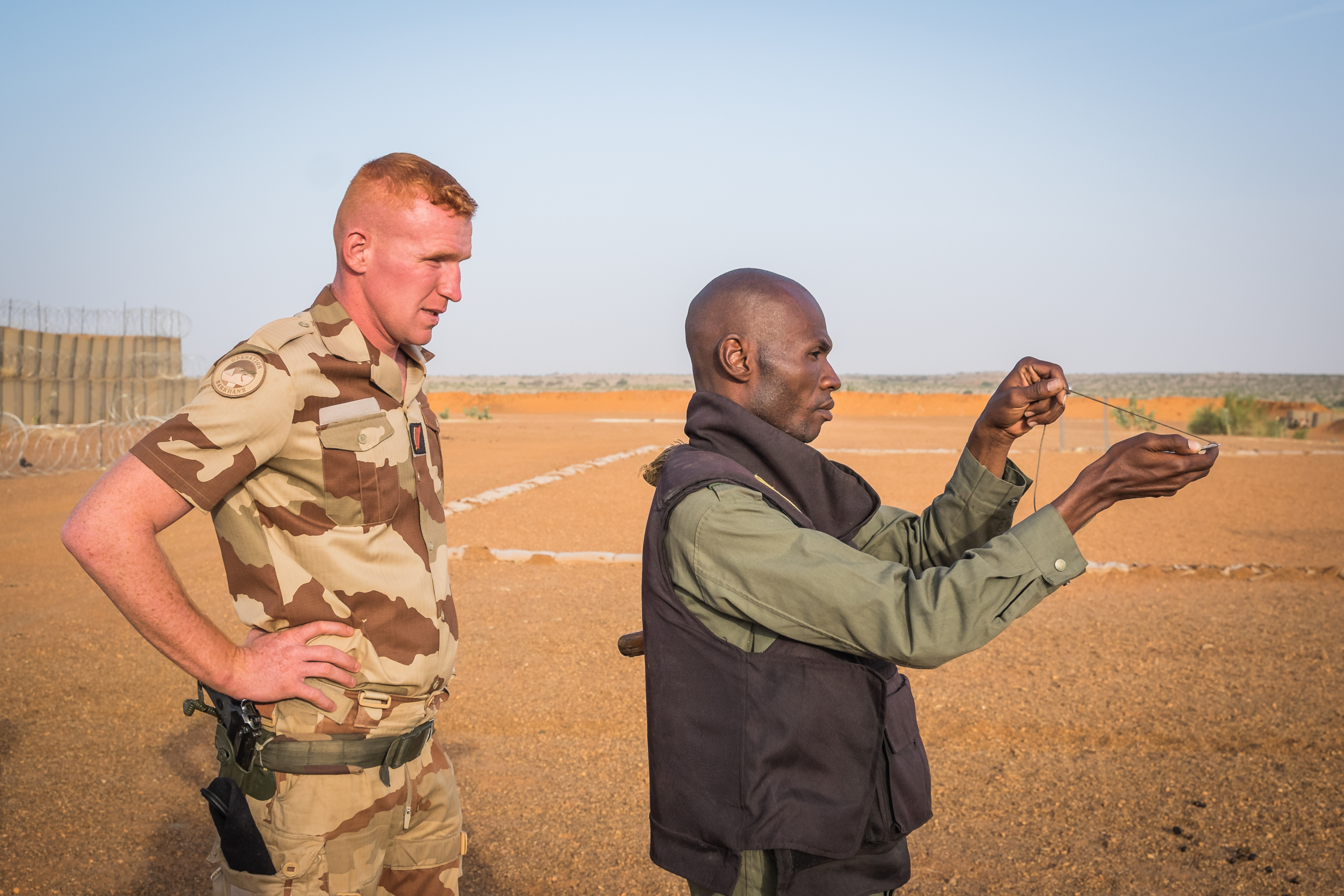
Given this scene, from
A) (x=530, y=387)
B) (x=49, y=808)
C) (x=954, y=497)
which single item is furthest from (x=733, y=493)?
(x=530, y=387)

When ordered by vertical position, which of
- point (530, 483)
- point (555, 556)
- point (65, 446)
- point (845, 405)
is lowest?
point (555, 556)

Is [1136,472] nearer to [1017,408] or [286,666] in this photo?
[1017,408]

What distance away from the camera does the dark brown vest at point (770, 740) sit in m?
1.64

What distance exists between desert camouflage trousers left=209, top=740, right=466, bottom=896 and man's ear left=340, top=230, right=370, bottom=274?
4.06 ft

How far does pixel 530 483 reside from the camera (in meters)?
16.0

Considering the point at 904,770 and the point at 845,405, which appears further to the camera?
the point at 845,405

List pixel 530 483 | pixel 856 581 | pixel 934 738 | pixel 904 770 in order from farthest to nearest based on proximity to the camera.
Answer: pixel 530 483 → pixel 934 738 → pixel 904 770 → pixel 856 581

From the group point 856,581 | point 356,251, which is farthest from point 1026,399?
point 356,251

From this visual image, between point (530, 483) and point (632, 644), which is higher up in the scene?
point (632, 644)

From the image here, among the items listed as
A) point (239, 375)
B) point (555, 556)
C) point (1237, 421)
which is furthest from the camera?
point (1237, 421)

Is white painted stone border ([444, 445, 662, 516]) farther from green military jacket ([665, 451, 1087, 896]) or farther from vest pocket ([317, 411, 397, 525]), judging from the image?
green military jacket ([665, 451, 1087, 896])

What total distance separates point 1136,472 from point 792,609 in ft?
2.06

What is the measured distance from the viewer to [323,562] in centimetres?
214

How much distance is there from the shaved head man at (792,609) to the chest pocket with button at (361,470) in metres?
0.72
